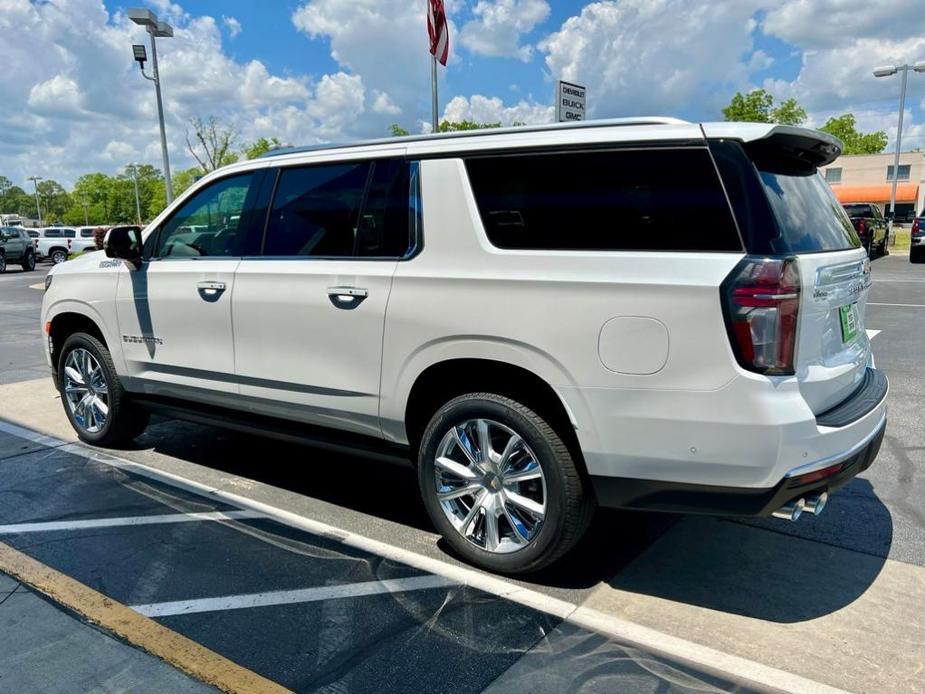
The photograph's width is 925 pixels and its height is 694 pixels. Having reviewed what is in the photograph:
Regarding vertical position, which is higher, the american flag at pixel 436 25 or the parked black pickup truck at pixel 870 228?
the american flag at pixel 436 25

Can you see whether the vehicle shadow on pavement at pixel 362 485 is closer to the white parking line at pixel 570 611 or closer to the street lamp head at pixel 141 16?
the white parking line at pixel 570 611

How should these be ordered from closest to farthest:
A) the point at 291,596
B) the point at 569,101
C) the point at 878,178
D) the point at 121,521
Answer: the point at 291,596
the point at 121,521
the point at 569,101
the point at 878,178

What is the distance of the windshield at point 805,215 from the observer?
2.81 metres

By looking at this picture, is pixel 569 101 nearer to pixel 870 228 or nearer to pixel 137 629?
pixel 137 629

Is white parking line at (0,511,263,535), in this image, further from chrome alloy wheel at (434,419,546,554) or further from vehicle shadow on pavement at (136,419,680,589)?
chrome alloy wheel at (434,419,546,554)

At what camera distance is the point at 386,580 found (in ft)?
11.1

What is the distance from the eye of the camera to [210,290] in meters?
4.32

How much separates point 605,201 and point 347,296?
1362mm

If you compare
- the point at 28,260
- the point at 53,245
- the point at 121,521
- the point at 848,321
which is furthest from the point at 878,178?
the point at 121,521

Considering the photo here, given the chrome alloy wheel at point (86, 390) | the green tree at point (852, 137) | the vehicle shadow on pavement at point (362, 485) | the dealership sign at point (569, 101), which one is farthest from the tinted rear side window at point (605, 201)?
the green tree at point (852, 137)

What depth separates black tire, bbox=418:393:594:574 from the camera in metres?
3.12

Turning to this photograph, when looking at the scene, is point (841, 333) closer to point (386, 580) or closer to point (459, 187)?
point (459, 187)

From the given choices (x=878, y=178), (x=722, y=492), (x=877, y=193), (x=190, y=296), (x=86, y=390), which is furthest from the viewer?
(x=878, y=178)

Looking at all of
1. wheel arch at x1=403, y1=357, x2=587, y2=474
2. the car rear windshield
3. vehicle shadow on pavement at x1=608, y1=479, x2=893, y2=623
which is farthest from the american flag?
the car rear windshield
